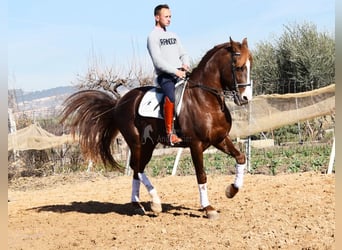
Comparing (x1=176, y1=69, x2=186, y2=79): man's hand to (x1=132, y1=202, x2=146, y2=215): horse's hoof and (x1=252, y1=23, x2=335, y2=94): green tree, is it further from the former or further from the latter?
(x1=252, y1=23, x2=335, y2=94): green tree

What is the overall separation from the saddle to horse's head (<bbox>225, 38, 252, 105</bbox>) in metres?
0.70

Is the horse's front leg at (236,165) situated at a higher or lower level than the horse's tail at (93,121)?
lower

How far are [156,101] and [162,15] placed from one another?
1.18 metres

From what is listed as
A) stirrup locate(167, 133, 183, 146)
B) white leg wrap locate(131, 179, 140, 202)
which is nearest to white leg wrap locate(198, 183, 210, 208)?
stirrup locate(167, 133, 183, 146)

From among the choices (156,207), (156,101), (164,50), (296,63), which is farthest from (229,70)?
(296,63)

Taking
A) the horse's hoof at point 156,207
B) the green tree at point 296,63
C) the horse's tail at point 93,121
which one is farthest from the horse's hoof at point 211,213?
the green tree at point 296,63

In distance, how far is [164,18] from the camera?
6891 mm

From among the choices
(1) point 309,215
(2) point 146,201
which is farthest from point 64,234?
(1) point 309,215

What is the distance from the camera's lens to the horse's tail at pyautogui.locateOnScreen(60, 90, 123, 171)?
8.24m

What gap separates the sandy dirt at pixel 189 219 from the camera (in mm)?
5414

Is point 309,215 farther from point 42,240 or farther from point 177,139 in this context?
point 42,240

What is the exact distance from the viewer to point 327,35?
2855 cm

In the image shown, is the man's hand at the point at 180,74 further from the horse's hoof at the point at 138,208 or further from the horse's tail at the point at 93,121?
the horse's hoof at the point at 138,208

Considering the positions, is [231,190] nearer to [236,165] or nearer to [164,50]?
[236,165]
